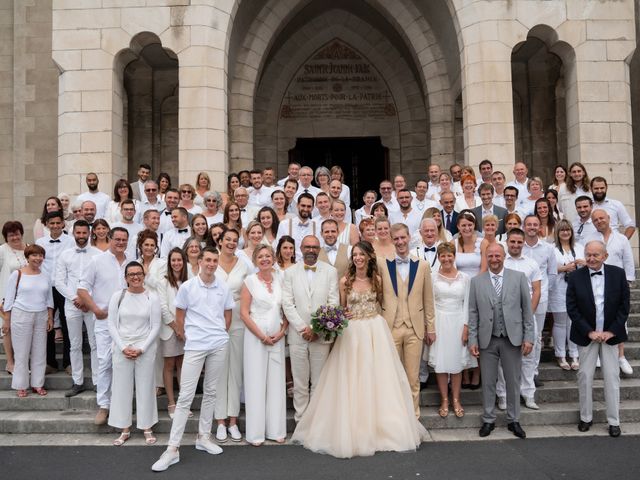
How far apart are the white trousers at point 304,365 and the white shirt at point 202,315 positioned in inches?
31.8

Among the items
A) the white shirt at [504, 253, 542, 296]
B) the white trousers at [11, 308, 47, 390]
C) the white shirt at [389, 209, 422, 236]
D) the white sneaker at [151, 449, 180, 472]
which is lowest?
the white sneaker at [151, 449, 180, 472]

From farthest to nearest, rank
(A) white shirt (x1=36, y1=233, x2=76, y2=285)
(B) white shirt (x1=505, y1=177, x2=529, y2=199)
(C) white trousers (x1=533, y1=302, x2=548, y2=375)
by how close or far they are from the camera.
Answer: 1. (B) white shirt (x1=505, y1=177, x2=529, y2=199)
2. (A) white shirt (x1=36, y1=233, x2=76, y2=285)
3. (C) white trousers (x1=533, y1=302, x2=548, y2=375)

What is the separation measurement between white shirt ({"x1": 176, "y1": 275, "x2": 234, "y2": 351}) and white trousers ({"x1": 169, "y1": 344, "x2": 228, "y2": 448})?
9cm

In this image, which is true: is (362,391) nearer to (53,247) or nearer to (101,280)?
(101,280)

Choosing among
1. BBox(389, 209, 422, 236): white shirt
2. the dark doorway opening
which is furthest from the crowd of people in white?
the dark doorway opening

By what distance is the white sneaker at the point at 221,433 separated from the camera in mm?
6047

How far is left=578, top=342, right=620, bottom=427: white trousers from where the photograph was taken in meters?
6.11

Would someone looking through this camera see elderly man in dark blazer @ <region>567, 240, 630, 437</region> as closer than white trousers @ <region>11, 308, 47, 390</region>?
Yes

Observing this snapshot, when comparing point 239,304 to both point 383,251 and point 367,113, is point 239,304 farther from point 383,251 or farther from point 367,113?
point 367,113

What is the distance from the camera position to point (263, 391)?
6.06m

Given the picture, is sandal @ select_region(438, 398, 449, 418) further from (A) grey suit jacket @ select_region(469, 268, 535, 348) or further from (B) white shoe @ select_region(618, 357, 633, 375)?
(B) white shoe @ select_region(618, 357, 633, 375)

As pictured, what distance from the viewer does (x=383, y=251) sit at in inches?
260

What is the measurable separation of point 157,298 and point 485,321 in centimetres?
350

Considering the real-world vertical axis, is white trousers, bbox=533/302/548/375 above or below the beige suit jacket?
below
